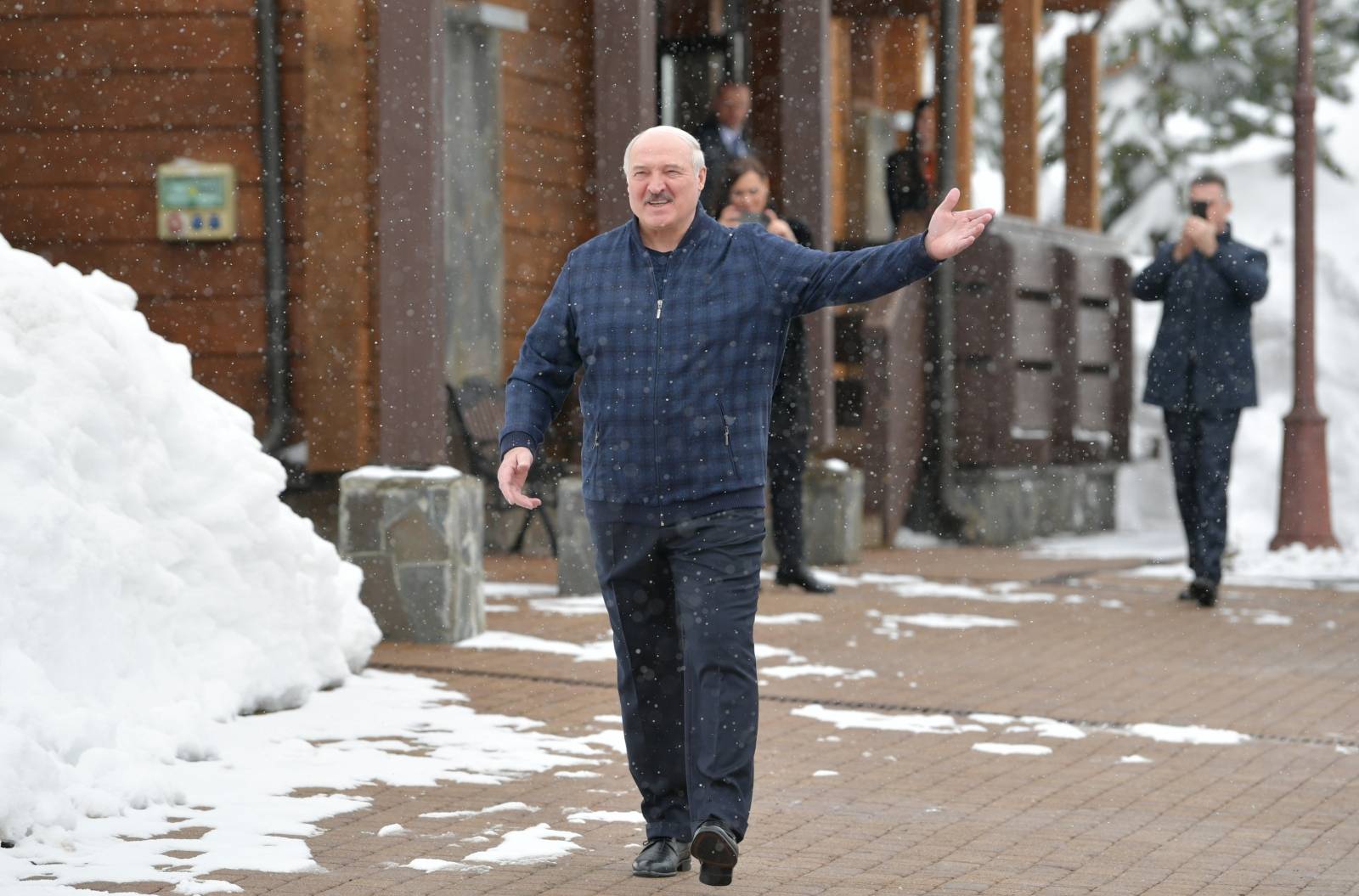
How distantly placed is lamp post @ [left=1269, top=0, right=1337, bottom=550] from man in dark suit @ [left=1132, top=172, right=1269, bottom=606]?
10.2ft

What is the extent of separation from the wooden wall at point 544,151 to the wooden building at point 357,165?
0.04 ft

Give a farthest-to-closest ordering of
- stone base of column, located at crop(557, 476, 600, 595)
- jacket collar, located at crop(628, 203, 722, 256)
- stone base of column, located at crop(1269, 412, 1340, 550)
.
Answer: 1. stone base of column, located at crop(1269, 412, 1340, 550)
2. stone base of column, located at crop(557, 476, 600, 595)
3. jacket collar, located at crop(628, 203, 722, 256)

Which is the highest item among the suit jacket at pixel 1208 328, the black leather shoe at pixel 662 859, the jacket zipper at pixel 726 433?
the suit jacket at pixel 1208 328

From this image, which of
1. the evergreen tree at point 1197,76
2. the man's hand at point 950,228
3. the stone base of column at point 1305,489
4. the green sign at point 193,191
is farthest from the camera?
the evergreen tree at point 1197,76

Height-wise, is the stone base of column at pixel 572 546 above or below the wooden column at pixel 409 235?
below

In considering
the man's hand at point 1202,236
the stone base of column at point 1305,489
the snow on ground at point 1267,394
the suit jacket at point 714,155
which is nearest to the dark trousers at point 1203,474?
the man's hand at point 1202,236

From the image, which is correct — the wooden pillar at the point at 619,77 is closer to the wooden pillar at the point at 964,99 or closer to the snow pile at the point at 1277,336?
the wooden pillar at the point at 964,99

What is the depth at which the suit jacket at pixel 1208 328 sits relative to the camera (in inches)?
427

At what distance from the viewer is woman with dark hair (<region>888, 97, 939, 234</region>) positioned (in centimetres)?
1595

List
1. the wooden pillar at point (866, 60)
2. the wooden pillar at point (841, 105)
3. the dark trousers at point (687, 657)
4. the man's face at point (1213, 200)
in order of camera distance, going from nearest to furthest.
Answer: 1. the dark trousers at point (687, 657)
2. the man's face at point (1213, 200)
3. the wooden pillar at point (841, 105)
4. the wooden pillar at point (866, 60)

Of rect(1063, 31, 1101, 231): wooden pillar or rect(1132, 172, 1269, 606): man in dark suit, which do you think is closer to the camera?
rect(1132, 172, 1269, 606): man in dark suit

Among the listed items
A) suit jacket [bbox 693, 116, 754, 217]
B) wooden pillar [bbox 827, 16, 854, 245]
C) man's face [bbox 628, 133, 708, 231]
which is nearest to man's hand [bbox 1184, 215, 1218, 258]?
suit jacket [bbox 693, 116, 754, 217]

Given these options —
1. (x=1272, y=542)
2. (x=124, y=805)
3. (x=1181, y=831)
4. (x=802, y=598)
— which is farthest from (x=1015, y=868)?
(x=1272, y=542)

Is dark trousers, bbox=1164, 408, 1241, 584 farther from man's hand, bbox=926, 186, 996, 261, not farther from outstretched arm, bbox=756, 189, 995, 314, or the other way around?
man's hand, bbox=926, 186, 996, 261
